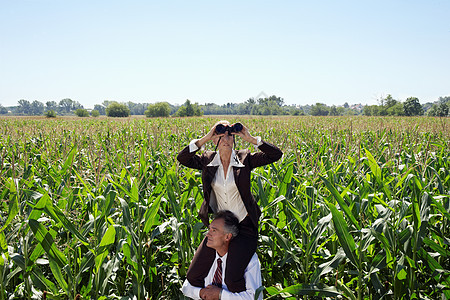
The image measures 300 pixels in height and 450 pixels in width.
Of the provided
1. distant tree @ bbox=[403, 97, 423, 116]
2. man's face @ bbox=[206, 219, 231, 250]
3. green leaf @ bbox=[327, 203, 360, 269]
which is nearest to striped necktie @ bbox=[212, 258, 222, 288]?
man's face @ bbox=[206, 219, 231, 250]

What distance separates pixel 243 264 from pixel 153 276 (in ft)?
3.83

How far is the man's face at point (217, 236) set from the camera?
240cm

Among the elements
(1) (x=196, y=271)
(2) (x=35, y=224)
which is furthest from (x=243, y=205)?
(2) (x=35, y=224)

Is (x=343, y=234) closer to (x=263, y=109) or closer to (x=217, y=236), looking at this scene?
(x=217, y=236)

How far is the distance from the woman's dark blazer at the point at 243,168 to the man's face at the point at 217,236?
0.27 m

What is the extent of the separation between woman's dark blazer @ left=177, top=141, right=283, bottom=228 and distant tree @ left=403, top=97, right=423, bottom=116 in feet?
275

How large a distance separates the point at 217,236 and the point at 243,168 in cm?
59

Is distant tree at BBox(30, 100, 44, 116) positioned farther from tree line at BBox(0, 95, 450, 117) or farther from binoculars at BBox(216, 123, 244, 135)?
binoculars at BBox(216, 123, 244, 135)

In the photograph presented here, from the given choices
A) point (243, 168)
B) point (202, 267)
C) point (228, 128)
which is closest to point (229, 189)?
point (243, 168)

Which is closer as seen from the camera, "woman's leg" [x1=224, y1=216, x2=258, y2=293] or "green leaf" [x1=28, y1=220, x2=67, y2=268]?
"green leaf" [x1=28, y1=220, x2=67, y2=268]

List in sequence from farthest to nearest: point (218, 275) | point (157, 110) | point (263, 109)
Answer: point (157, 110)
point (263, 109)
point (218, 275)

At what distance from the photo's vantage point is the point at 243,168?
2570mm

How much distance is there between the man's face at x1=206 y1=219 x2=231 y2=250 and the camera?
2.40m

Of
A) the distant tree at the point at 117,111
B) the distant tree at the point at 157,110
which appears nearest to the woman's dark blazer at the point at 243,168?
the distant tree at the point at 157,110
